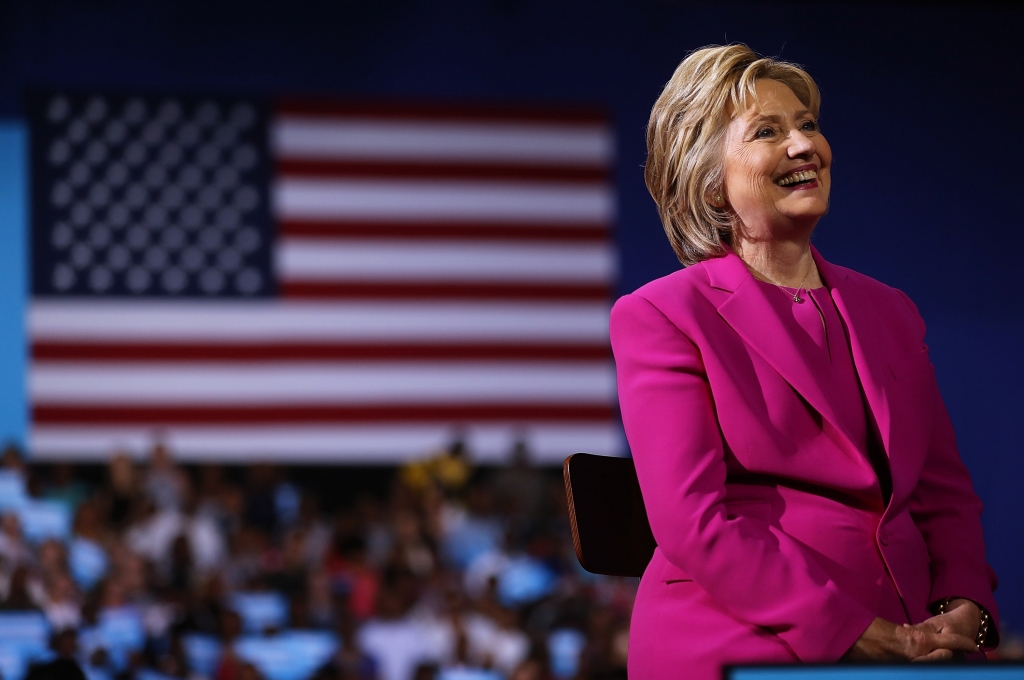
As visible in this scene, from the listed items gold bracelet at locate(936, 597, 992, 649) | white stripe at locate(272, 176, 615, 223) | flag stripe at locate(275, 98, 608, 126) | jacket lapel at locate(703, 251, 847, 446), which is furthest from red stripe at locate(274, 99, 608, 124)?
gold bracelet at locate(936, 597, 992, 649)

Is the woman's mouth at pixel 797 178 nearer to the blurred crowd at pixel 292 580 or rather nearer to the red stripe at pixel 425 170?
the blurred crowd at pixel 292 580

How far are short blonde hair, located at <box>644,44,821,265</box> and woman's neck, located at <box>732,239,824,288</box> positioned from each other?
31mm

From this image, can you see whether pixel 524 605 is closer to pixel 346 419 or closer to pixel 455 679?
pixel 455 679

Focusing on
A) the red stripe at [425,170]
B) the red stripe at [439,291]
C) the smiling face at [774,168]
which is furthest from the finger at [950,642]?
the red stripe at [425,170]

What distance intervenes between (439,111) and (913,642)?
8.79 metres

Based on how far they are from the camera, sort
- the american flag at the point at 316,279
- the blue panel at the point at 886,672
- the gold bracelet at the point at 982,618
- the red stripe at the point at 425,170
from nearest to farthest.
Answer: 1. the blue panel at the point at 886,672
2. the gold bracelet at the point at 982,618
3. the american flag at the point at 316,279
4. the red stripe at the point at 425,170

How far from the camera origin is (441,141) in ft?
31.5

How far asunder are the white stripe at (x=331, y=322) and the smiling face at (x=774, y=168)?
326 inches

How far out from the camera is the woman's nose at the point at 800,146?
1.29 meters

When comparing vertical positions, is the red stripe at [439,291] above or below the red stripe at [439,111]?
below

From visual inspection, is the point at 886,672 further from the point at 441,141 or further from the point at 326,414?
the point at 441,141

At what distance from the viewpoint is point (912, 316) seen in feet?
4.53

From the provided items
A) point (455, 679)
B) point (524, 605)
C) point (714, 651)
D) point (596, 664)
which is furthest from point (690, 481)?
point (524, 605)

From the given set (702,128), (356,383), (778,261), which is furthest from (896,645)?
(356,383)
